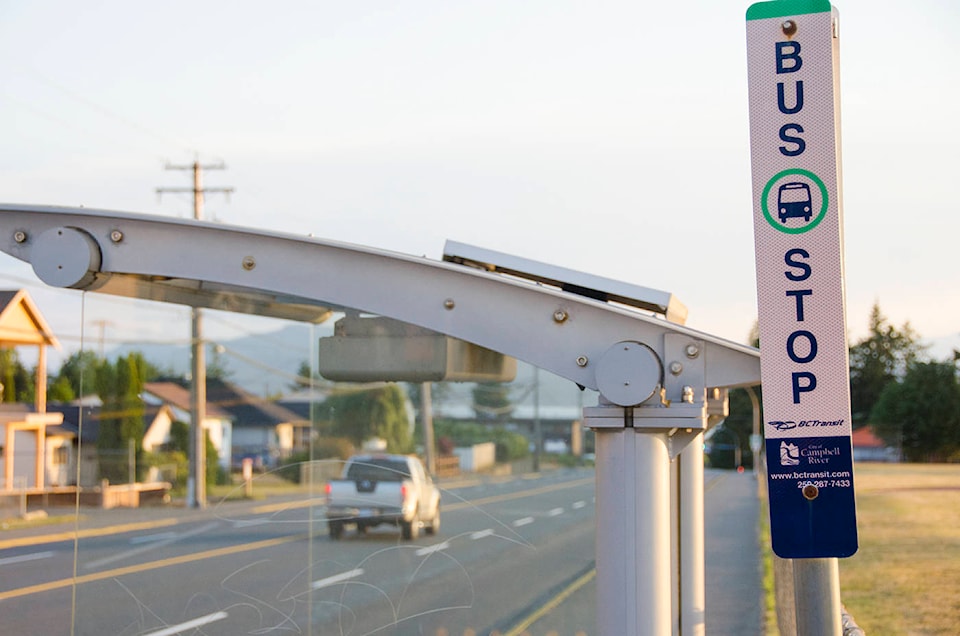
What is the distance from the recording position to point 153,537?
5.68 metres

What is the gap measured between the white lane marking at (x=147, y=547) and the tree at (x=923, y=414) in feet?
239

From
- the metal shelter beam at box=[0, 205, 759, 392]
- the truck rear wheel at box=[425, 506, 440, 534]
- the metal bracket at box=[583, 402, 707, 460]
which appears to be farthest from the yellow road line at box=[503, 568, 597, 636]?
the metal shelter beam at box=[0, 205, 759, 392]

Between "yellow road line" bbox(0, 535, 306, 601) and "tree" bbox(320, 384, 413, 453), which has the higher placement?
"tree" bbox(320, 384, 413, 453)

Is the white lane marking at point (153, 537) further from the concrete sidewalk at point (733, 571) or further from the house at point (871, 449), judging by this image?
the house at point (871, 449)

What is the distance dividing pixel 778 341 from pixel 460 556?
9.04 ft

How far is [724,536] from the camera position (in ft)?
62.2

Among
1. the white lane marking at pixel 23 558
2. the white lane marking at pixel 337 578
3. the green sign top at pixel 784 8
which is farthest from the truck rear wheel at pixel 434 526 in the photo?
the green sign top at pixel 784 8

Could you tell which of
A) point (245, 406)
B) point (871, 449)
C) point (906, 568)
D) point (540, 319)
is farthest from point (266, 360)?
point (871, 449)

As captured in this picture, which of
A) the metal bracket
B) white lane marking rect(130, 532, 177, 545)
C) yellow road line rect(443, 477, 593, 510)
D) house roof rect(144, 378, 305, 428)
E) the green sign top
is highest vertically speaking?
the green sign top

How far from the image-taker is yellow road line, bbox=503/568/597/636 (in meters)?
5.32

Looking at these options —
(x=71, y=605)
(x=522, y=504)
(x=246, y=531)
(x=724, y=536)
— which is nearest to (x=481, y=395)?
(x=522, y=504)

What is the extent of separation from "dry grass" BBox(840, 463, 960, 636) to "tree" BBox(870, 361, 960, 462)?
4029 cm

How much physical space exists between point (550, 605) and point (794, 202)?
284cm

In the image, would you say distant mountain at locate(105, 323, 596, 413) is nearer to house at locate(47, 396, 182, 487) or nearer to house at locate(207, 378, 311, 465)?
house at locate(207, 378, 311, 465)
